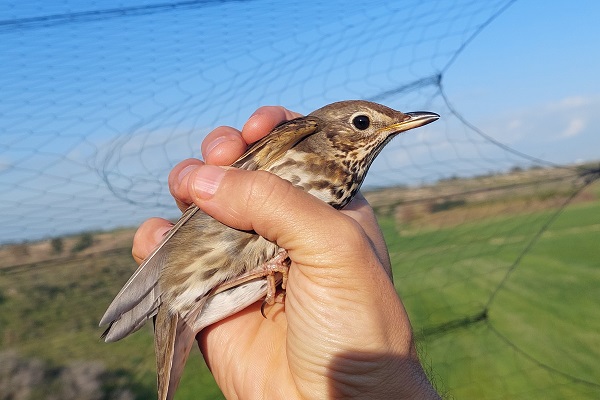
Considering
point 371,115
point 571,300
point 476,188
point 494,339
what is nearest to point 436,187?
point 476,188

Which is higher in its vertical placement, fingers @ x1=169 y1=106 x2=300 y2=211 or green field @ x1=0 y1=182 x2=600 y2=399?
fingers @ x1=169 y1=106 x2=300 y2=211

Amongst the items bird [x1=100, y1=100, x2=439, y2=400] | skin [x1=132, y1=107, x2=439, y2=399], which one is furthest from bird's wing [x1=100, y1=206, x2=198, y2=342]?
skin [x1=132, y1=107, x2=439, y2=399]

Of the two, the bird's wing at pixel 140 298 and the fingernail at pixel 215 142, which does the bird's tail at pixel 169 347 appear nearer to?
the bird's wing at pixel 140 298

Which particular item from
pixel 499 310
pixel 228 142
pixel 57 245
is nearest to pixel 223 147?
pixel 228 142

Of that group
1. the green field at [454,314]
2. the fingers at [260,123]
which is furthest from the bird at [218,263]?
the green field at [454,314]

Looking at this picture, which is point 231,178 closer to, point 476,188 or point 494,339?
point 476,188

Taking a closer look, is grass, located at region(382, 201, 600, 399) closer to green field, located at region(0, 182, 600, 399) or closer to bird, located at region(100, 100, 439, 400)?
green field, located at region(0, 182, 600, 399)
